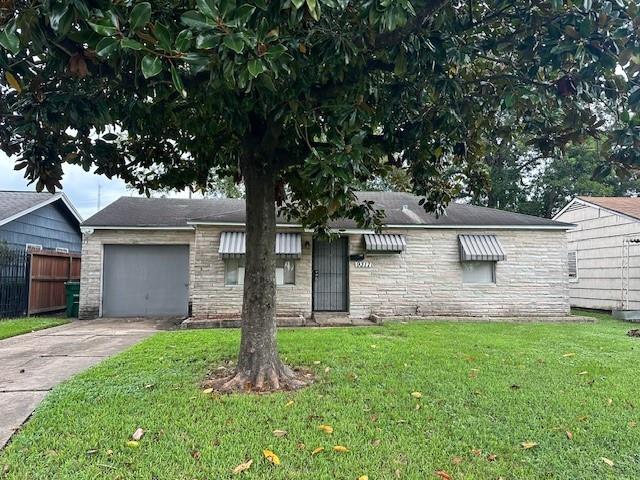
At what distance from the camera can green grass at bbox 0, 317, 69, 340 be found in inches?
369

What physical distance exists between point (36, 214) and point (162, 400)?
41.4 feet

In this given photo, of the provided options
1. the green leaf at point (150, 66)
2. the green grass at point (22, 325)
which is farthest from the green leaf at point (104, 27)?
the green grass at point (22, 325)

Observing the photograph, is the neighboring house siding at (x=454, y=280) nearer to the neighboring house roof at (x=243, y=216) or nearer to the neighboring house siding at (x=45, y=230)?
the neighboring house roof at (x=243, y=216)

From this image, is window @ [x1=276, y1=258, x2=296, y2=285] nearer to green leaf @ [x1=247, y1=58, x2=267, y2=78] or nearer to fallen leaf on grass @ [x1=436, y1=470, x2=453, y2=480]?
fallen leaf on grass @ [x1=436, y1=470, x2=453, y2=480]

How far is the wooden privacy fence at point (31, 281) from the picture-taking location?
11719mm

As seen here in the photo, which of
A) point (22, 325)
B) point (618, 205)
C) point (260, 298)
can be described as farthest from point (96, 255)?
point (618, 205)

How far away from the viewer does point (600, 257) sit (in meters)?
15.1

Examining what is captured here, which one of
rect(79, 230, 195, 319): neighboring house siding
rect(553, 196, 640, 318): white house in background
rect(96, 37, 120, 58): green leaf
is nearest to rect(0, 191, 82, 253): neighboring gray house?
rect(79, 230, 195, 319): neighboring house siding

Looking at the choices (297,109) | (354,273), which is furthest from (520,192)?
(297,109)

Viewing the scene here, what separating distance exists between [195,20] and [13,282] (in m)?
12.2

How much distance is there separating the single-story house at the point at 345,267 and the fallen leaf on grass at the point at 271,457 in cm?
796

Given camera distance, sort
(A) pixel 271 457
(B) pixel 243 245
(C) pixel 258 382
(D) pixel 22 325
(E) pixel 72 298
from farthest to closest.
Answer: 1. (E) pixel 72 298
2. (B) pixel 243 245
3. (D) pixel 22 325
4. (C) pixel 258 382
5. (A) pixel 271 457

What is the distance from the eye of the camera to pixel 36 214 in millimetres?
14508

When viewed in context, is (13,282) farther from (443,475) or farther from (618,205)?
(618,205)
